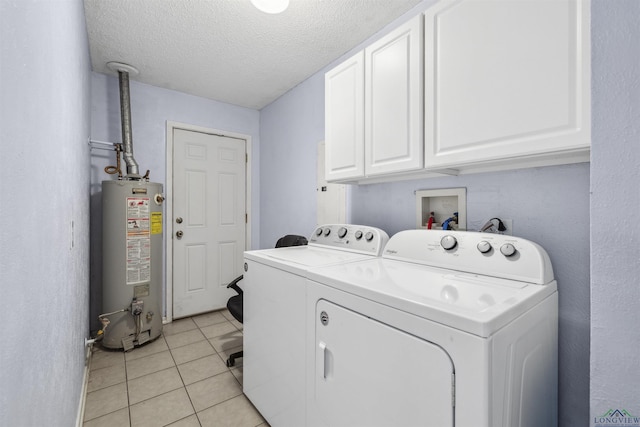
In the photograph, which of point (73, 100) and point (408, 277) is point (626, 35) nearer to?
point (408, 277)

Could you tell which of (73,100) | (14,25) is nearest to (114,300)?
(73,100)

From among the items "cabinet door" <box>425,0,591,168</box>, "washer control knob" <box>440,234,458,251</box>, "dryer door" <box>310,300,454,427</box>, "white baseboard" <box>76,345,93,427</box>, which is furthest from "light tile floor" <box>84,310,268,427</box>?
"cabinet door" <box>425,0,591,168</box>

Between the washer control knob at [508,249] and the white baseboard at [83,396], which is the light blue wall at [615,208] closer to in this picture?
the washer control knob at [508,249]

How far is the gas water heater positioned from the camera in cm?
240

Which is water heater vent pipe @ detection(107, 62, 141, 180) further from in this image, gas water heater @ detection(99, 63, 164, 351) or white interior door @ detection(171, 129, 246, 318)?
white interior door @ detection(171, 129, 246, 318)

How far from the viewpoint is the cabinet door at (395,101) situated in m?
1.38

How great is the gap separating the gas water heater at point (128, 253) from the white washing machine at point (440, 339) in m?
2.00

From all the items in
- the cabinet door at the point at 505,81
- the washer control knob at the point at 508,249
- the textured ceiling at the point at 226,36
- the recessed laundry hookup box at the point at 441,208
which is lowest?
the washer control knob at the point at 508,249

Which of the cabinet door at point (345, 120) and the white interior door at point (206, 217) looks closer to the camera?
the cabinet door at point (345, 120)

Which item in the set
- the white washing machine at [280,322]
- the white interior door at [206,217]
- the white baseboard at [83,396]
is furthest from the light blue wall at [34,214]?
the white interior door at [206,217]

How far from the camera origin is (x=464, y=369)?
718 mm

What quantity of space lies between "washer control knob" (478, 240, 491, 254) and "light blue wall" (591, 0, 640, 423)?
0.55 m

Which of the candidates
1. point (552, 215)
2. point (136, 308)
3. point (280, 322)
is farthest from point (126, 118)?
point (552, 215)

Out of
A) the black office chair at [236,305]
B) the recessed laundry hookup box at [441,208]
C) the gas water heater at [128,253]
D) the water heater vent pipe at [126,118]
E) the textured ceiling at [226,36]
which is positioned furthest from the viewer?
the water heater vent pipe at [126,118]
